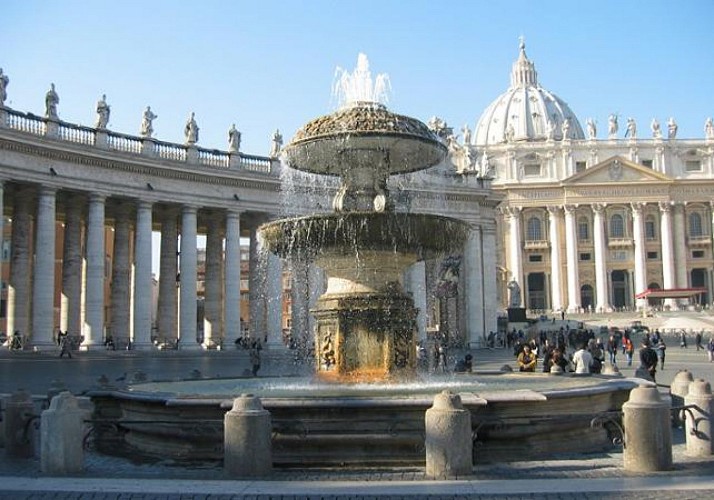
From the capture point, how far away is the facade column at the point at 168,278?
5109 centimetres

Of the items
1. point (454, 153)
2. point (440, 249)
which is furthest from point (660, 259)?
point (440, 249)

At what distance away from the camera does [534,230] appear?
124 metres

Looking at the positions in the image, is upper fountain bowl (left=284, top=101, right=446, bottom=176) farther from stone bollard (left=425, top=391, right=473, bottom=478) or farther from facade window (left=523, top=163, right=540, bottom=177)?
facade window (left=523, top=163, right=540, bottom=177)

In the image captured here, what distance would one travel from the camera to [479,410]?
11773mm

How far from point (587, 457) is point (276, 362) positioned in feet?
109

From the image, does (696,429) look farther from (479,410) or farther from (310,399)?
(310,399)

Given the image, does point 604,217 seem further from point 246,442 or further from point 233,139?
point 246,442

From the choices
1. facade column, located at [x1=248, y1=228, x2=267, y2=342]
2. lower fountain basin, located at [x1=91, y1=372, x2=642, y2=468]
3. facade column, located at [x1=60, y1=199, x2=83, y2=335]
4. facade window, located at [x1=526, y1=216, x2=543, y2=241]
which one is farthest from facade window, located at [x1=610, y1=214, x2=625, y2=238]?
lower fountain basin, located at [x1=91, y1=372, x2=642, y2=468]

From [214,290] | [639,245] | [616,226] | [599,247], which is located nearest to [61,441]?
[214,290]

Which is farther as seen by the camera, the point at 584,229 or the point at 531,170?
the point at 531,170

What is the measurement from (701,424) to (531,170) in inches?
4585

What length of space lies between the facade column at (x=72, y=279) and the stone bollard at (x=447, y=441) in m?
39.0

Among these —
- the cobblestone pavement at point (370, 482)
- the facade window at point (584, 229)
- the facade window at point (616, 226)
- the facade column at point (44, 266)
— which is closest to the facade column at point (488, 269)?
the facade column at point (44, 266)

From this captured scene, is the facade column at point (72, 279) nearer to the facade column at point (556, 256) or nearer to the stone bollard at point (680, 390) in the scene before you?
the stone bollard at point (680, 390)
